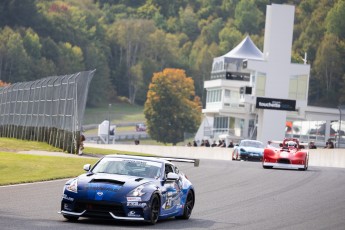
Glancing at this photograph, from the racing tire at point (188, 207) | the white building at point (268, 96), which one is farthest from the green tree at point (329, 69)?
the racing tire at point (188, 207)

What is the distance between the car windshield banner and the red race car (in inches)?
2125

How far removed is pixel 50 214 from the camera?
21109 millimetres

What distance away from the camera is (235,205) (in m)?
26.0

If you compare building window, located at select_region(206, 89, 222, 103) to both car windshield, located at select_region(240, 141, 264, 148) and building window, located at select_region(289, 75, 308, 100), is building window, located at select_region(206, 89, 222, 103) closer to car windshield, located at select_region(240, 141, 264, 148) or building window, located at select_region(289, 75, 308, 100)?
building window, located at select_region(289, 75, 308, 100)

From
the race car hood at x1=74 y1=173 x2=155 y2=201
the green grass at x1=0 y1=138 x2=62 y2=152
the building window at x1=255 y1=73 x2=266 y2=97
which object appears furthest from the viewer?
the building window at x1=255 y1=73 x2=266 y2=97

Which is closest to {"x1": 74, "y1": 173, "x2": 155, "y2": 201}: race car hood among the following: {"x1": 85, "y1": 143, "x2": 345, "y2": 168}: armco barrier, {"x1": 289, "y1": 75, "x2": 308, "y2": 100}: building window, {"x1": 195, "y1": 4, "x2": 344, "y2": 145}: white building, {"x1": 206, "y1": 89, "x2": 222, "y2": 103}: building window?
{"x1": 85, "y1": 143, "x2": 345, "y2": 168}: armco barrier

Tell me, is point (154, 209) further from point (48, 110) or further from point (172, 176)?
point (48, 110)

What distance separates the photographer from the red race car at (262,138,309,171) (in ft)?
153

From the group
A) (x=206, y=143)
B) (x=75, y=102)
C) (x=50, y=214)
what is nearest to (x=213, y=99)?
(x=206, y=143)

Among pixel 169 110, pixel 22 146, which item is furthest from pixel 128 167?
pixel 169 110

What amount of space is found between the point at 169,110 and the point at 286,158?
395ft

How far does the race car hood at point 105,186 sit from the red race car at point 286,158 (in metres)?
27.4

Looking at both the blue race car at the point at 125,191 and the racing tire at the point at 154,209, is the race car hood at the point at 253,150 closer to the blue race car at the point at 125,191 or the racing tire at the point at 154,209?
the blue race car at the point at 125,191

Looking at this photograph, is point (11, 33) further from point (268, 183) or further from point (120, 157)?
point (120, 157)
